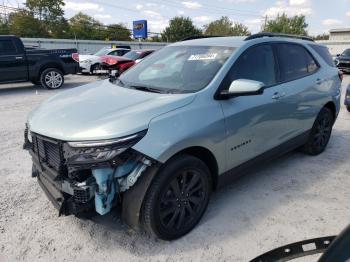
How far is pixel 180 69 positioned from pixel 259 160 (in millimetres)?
1365

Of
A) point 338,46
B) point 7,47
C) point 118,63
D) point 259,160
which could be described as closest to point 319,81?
point 259,160

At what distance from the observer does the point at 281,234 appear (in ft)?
10.3

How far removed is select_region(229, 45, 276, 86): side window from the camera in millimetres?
3516

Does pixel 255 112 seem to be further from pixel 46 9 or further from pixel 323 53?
pixel 46 9

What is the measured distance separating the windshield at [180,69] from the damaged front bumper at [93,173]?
3.16ft

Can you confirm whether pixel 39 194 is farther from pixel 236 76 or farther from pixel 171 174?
pixel 236 76

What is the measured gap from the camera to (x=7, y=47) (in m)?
11.1

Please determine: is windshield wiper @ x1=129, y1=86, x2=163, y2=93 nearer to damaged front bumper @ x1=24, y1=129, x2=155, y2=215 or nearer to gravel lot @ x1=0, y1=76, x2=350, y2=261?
damaged front bumper @ x1=24, y1=129, x2=155, y2=215

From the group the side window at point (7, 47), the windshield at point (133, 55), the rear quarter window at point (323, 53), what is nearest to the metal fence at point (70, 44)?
the windshield at point (133, 55)

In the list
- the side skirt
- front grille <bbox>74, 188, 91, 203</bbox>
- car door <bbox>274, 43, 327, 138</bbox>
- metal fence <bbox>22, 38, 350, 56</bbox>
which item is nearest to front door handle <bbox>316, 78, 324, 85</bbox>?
car door <bbox>274, 43, 327, 138</bbox>

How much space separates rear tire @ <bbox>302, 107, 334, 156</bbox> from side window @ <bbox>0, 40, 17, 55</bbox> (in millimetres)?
9908

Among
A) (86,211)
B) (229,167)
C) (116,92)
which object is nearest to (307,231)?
(229,167)

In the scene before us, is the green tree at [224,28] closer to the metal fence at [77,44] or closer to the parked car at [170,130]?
the metal fence at [77,44]

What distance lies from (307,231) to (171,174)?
4.81 feet
